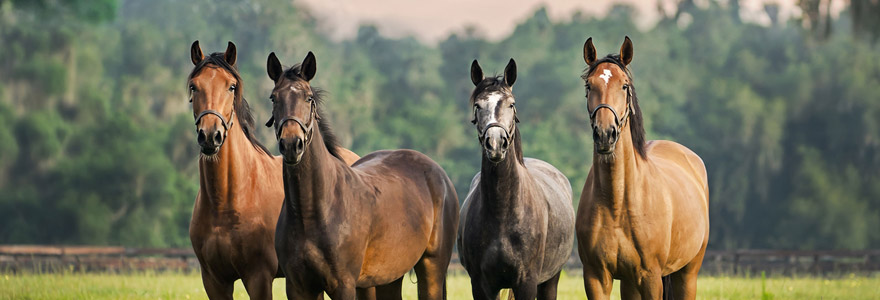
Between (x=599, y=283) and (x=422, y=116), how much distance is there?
32809 mm

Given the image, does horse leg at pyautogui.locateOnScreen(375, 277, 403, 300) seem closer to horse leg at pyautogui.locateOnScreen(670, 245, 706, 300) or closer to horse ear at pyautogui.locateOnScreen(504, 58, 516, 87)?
horse ear at pyautogui.locateOnScreen(504, 58, 516, 87)

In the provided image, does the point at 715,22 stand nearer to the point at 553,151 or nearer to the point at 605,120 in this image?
the point at 553,151

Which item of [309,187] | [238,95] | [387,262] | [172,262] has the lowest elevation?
[172,262]

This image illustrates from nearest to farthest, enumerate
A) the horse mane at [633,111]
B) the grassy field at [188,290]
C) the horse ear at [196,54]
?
the horse mane at [633,111] < the horse ear at [196,54] < the grassy field at [188,290]

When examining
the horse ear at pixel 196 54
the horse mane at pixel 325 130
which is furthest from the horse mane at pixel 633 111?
→ the horse ear at pixel 196 54

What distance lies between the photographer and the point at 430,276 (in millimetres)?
7664

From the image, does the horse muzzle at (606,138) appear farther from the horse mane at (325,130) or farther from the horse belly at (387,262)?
the horse mane at (325,130)

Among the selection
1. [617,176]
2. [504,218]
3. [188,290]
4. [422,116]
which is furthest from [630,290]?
[422,116]

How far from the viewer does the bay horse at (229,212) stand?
695 cm

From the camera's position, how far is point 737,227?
36.3 m

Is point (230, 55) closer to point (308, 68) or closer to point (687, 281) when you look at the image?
point (308, 68)

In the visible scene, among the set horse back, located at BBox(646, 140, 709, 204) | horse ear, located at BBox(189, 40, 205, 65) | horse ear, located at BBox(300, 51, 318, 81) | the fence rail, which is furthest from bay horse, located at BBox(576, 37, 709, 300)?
the fence rail

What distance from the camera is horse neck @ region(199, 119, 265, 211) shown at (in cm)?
710

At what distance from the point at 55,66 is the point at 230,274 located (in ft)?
89.0
